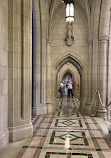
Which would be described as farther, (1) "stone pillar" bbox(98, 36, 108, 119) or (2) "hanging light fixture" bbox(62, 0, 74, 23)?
(1) "stone pillar" bbox(98, 36, 108, 119)

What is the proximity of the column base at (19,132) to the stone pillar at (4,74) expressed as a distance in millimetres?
155

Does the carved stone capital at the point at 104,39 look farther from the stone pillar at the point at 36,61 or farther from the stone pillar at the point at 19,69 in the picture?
the stone pillar at the point at 19,69

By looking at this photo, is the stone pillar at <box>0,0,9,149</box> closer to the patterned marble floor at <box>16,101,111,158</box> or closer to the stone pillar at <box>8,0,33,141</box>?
the stone pillar at <box>8,0,33,141</box>

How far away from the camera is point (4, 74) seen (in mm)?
4695

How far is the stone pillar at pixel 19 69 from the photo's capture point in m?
4.99

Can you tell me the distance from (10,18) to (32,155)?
367 cm

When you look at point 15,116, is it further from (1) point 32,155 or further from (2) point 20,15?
(2) point 20,15

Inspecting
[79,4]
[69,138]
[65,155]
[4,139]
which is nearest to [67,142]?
[69,138]

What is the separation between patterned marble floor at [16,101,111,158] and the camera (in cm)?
411

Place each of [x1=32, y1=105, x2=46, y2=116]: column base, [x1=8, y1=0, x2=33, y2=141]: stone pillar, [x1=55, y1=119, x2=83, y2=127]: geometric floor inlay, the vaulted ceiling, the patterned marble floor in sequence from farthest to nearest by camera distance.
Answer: the vaulted ceiling
[x1=32, y1=105, x2=46, y2=116]: column base
[x1=55, y1=119, x2=83, y2=127]: geometric floor inlay
[x1=8, y1=0, x2=33, y2=141]: stone pillar
the patterned marble floor

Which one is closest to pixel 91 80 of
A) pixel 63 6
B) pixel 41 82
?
pixel 41 82

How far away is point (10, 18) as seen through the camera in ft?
16.3

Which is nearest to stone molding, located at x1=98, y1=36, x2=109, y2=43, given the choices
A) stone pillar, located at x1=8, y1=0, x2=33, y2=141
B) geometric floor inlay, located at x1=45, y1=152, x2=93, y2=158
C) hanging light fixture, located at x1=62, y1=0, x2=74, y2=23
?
hanging light fixture, located at x1=62, y1=0, x2=74, y2=23

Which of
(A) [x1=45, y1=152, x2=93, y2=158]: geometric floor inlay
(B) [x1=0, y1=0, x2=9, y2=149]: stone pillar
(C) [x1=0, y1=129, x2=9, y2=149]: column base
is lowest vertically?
(A) [x1=45, y1=152, x2=93, y2=158]: geometric floor inlay
